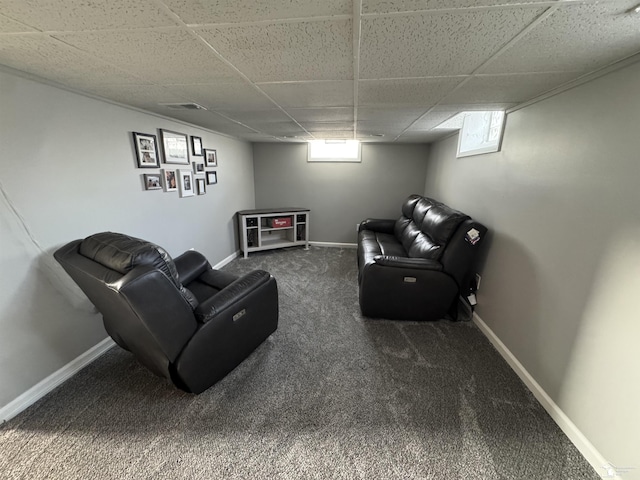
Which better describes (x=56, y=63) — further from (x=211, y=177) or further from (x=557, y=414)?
(x=557, y=414)

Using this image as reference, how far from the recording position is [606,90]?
1296 mm

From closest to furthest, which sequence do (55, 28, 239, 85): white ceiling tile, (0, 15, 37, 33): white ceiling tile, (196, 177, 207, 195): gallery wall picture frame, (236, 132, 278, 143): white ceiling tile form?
(0, 15, 37, 33): white ceiling tile < (55, 28, 239, 85): white ceiling tile < (196, 177, 207, 195): gallery wall picture frame < (236, 132, 278, 143): white ceiling tile

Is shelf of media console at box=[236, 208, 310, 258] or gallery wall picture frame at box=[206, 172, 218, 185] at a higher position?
gallery wall picture frame at box=[206, 172, 218, 185]

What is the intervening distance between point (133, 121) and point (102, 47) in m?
1.29

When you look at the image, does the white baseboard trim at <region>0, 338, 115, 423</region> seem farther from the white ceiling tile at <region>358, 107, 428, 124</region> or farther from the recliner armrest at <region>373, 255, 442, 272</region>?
the white ceiling tile at <region>358, 107, 428, 124</region>

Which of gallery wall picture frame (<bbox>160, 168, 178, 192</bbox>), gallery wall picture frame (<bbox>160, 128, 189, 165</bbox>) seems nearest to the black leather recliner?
gallery wall picture frame (<bbox>160, 168, 178, 192</bbox>)

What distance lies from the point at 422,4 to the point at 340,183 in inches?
153

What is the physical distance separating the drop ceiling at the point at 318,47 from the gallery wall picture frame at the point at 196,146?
109 cm

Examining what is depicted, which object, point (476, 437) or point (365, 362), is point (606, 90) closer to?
point (476, 437)

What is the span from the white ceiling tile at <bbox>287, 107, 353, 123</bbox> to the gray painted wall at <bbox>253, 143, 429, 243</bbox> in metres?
2.01

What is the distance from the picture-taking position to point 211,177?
3.42 meters

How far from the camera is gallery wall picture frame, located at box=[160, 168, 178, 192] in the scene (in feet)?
8.43

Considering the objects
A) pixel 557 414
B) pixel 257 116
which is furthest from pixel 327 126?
pixel 557 414

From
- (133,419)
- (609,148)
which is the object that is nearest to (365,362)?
(133,419)
